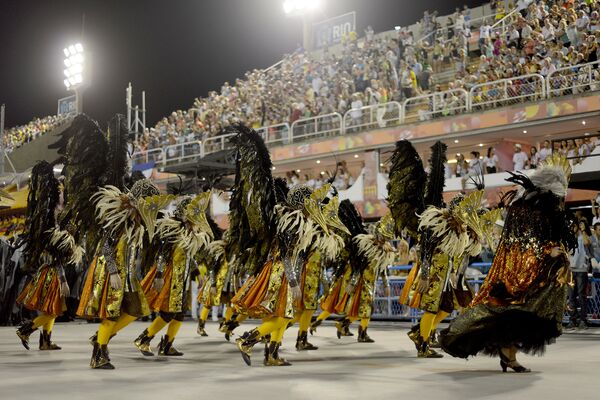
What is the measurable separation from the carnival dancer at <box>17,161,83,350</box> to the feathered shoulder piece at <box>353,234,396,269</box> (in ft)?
12.2

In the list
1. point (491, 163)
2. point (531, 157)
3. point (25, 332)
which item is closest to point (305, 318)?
point (25, 332)

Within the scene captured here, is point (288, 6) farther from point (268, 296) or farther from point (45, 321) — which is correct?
point (268, 296)

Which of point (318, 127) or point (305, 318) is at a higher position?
point (318, 127)

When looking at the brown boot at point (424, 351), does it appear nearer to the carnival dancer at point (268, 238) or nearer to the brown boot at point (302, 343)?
the carnival dancer at point (268, 238)

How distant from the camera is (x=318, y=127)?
20.4 metres

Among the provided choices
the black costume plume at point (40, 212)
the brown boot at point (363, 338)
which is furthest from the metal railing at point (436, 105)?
the black costume plume at point (40, 212)

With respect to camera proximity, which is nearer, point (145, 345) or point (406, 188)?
point (145, 345)

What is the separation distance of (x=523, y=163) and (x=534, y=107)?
130 centimetres

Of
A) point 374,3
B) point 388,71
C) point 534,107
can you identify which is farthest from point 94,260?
point 374,3

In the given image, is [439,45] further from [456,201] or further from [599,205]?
[456,201]

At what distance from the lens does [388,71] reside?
20.5m

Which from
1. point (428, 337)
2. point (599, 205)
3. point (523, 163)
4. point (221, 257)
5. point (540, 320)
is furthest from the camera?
point (523, 163)

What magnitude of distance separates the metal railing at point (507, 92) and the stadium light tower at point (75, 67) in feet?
75.7

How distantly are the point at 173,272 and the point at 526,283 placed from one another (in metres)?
4.01
